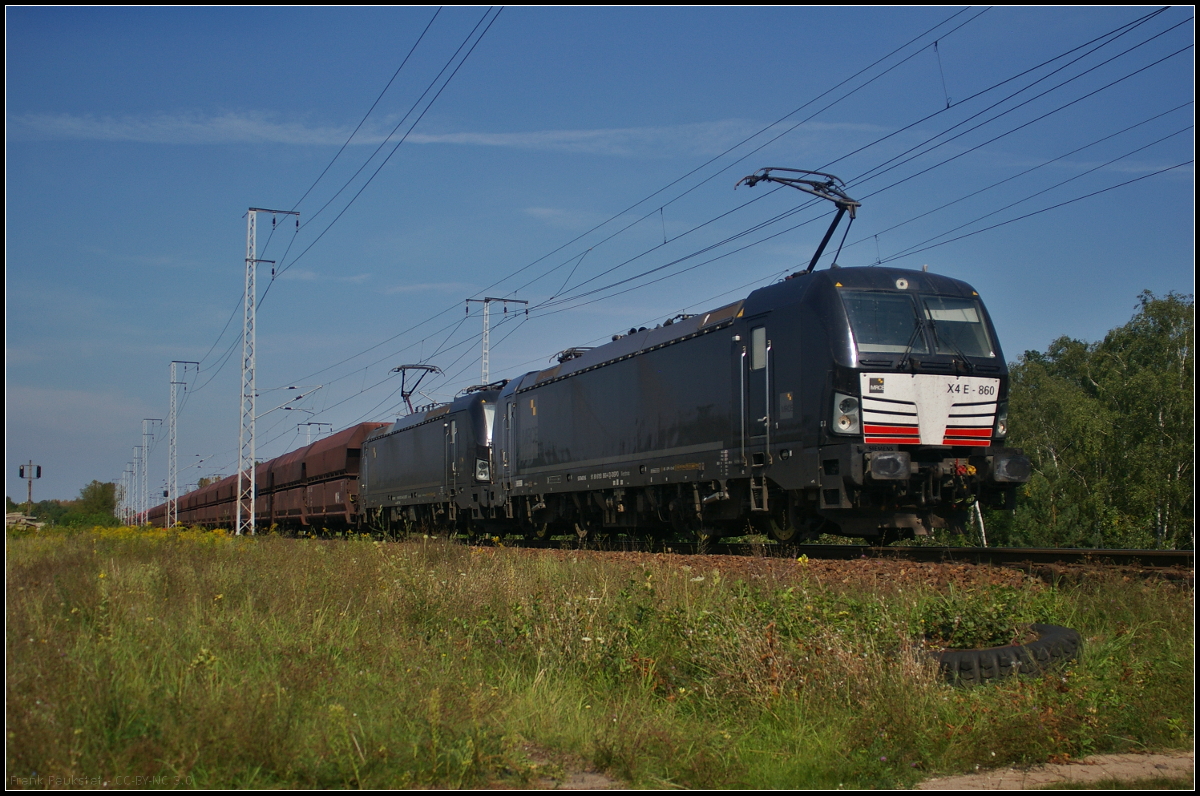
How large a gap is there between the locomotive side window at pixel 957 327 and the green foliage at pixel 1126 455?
31.0 m

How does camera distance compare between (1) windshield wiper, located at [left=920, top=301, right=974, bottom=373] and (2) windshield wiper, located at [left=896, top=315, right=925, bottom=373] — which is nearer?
(2) windshield wiper, located at [left=896, top=315, right=925, bottom=373]

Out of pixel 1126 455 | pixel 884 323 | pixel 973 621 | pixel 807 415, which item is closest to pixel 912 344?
pixel 884 323

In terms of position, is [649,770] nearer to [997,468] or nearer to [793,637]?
[793,637]

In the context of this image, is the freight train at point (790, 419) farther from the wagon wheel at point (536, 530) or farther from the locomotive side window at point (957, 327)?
the wagon wheel at point (536, 530)

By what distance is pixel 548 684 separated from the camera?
6523 millimetres

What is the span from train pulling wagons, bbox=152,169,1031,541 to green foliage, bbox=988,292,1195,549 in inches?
1131

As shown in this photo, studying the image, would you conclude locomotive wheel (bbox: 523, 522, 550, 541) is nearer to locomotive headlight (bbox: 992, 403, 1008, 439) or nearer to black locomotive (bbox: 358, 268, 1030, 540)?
black locomotive (bbox: 358, 268, 1030, 540)

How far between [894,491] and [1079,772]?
6.97 m

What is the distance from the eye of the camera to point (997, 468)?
12.2 meters

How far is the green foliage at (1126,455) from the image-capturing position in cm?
4078

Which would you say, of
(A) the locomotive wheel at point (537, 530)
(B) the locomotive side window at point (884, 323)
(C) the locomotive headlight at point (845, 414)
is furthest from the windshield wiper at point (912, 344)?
(A) the locomotive wheel at point (537, 530)

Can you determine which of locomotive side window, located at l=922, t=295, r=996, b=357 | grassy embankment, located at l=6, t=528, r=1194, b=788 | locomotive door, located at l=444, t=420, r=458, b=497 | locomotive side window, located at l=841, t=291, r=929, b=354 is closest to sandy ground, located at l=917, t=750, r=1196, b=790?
grassy embankment, located at l=6, t=528, r=1194, b=788

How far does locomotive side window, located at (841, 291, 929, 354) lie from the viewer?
1221 centimetres

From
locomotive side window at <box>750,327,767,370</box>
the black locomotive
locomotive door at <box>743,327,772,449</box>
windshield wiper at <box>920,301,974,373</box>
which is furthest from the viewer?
locomotive side window at <box>750,327,767,370</box>
